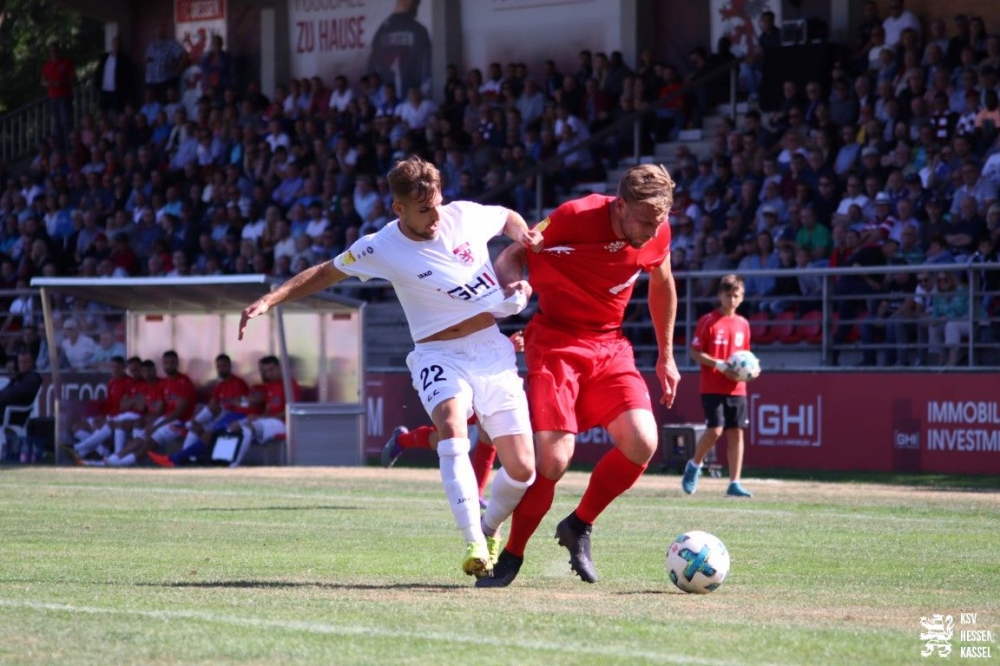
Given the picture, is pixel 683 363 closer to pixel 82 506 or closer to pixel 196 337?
pixel 196 337

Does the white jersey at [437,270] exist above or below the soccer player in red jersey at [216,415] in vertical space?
above

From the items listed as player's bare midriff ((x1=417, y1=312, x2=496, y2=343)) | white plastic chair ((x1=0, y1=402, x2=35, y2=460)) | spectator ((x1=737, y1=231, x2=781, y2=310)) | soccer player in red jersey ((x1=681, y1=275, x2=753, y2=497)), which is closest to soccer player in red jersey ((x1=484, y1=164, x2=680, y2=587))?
player's bare midriff ((x1=417, y1=312, x2=496, y2=343))

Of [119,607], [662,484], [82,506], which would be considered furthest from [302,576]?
[662,484]

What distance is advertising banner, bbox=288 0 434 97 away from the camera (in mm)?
32812

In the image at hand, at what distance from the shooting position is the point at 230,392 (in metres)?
22.8

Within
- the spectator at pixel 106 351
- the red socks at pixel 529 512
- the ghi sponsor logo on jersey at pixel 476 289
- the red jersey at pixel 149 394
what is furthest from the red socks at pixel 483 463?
the spectator at pixel 106 351

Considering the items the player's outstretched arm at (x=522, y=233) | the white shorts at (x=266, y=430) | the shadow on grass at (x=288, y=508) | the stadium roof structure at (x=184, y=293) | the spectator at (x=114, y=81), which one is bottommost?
the white shorts at (x=266, y=430)

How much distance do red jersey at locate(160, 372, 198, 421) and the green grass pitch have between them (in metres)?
6.94

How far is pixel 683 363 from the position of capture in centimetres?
2262

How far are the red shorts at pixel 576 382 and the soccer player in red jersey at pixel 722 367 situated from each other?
8.03 metres

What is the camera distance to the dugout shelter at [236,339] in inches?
874

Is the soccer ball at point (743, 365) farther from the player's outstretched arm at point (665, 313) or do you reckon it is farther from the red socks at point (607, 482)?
the red socks at point (607, 482)

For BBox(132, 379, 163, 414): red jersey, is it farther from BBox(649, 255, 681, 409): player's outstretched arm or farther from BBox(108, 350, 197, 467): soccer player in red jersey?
BBox(649, 255, 681, 409): player's outstretched arm

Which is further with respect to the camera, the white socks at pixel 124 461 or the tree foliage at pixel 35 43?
the tree foliage at pixel 35 43
